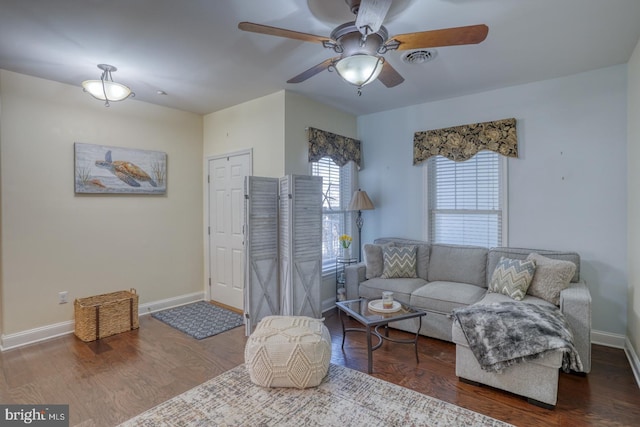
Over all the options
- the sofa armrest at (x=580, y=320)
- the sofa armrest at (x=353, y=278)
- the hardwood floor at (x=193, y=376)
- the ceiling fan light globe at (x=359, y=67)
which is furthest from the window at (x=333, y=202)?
the sofa armrest at (x=580, y=320)

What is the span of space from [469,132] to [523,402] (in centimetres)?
285

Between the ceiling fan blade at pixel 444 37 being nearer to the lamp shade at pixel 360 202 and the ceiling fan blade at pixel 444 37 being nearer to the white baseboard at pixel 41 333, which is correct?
the lamp shade at pixel 360 202

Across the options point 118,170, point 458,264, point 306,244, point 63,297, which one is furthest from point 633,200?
point 63,297

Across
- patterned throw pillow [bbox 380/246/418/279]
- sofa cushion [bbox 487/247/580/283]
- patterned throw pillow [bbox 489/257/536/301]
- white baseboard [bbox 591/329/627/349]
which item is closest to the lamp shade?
patterned throw pillow [bbox 380/246/418/279]

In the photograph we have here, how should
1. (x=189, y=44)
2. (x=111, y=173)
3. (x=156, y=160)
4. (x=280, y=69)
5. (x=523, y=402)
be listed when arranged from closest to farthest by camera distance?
(x=523, y=402) < (x=189, y=44) < (x=280, y=69) < (x=111, y=173) < (x=156, y=160)

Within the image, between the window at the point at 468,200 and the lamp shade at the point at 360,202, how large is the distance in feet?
2.58

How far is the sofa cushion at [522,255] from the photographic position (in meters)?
3.23

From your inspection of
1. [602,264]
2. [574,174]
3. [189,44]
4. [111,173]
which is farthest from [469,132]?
[111,173]

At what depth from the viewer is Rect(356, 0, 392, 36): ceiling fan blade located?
5.41 feet

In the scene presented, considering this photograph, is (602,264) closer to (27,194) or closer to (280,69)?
(280,69)

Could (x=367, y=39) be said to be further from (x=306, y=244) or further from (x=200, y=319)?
(x=200, y=319)

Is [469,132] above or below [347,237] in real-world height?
above

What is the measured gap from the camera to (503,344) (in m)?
2.29

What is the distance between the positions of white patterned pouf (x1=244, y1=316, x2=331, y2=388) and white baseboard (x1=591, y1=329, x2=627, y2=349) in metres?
2.79
